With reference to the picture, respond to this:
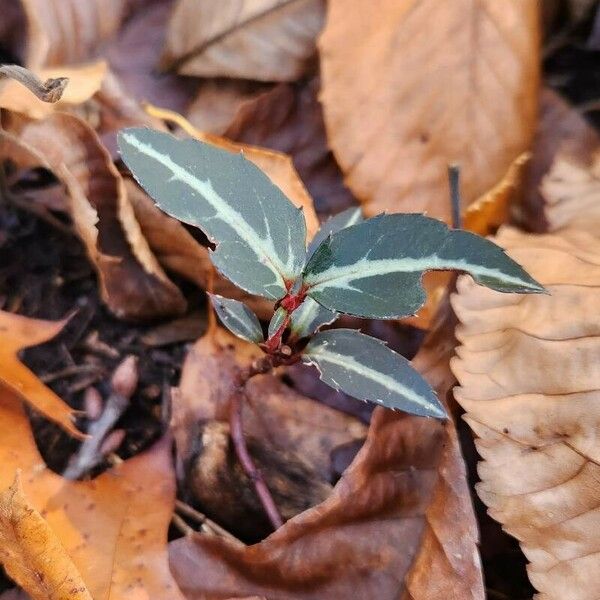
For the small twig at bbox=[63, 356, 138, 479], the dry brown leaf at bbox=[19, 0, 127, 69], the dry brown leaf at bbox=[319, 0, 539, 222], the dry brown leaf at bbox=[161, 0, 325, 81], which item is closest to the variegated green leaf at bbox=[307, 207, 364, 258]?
the dry brown leaf at bbox=[319, 0, 539, 222]

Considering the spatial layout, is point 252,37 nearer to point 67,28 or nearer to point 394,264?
point 67,28

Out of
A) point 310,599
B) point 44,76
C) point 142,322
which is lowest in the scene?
point 310,599

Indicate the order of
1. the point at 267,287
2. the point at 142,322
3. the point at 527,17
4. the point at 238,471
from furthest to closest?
the point at 527,17
the point at 142,322
the point at 238,471
the point at 267,287

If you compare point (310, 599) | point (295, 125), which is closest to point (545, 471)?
point (310, 599)

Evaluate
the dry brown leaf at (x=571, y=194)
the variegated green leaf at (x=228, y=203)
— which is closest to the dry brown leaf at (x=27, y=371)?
the variegated green leaf at (x=228, y=203)

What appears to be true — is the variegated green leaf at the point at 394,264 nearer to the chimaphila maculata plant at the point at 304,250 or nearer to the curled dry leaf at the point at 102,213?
the chimaphila maculata plant at the point at 304,250

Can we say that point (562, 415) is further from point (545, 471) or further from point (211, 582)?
point (211, 582)

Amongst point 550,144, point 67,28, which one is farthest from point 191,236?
point 550,144
